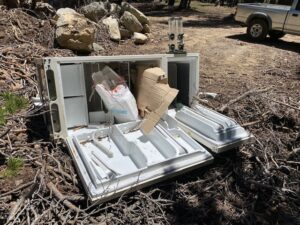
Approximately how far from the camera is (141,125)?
11.9 ft

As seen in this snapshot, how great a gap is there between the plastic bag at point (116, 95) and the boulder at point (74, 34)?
352cm

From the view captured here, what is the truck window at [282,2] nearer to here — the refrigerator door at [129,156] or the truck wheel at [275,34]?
the truck wheel at [275,34]

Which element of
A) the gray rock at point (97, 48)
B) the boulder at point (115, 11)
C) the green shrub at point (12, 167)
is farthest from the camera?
the boulder at point (115, 11)

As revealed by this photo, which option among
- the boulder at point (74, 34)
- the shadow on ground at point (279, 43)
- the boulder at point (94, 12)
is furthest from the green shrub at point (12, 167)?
the shadow on ground at point (279, 43)

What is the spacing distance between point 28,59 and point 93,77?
2.72 meters

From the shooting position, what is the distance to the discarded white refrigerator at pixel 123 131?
277 cm

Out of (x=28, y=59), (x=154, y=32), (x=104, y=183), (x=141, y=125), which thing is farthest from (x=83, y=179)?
(x=154, y=32)

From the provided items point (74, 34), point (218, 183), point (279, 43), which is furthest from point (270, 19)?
point (218, 183)

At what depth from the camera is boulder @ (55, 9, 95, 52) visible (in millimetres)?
6891

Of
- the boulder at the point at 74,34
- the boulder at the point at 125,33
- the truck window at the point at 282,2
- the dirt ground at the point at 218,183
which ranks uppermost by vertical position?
the truck window at the point at 282,2

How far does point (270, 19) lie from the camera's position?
28.9ft

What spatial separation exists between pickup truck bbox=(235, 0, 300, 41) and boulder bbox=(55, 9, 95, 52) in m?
4.74

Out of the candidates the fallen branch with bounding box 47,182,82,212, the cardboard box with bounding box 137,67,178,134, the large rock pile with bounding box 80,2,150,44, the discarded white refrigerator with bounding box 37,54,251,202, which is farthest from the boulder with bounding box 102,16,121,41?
the fallen branch with bounding box 47,182,82,212

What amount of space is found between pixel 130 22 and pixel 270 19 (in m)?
3.81
